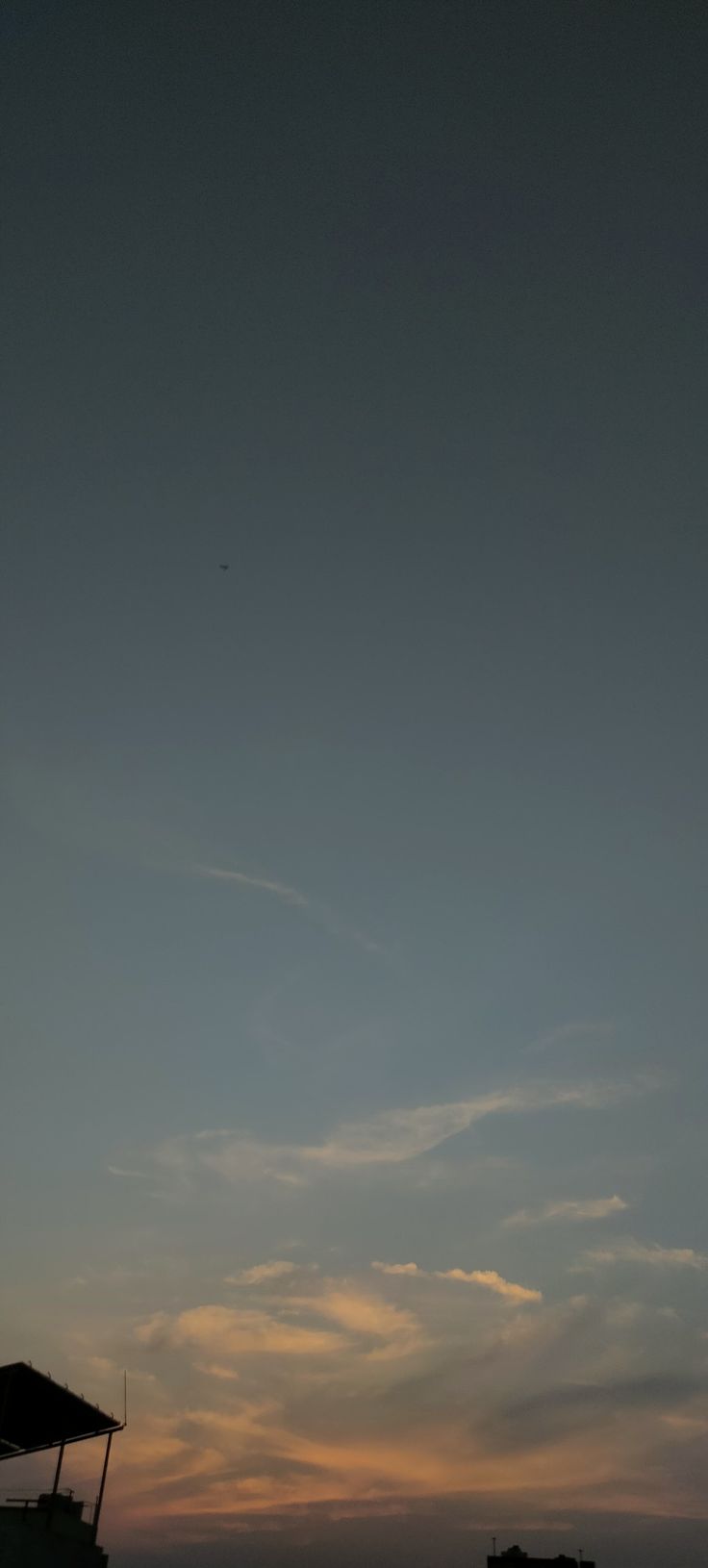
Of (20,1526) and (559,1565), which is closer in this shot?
(20,1526)

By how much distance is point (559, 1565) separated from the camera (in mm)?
65000

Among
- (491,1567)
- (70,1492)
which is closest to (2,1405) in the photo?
(70,1492)

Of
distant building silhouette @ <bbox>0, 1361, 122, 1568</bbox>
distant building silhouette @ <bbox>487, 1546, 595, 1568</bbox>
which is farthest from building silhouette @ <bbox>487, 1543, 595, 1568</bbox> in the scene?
distant building silhouette @ <bbox>0, 1361, 122, 1568</bbox>

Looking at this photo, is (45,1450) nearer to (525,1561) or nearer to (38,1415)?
(38,1415)

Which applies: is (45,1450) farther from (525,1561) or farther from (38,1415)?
(525,1561)

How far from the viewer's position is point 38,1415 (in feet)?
136

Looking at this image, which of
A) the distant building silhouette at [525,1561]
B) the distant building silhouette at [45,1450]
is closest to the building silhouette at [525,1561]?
the distant building silhouette at [525,1561]

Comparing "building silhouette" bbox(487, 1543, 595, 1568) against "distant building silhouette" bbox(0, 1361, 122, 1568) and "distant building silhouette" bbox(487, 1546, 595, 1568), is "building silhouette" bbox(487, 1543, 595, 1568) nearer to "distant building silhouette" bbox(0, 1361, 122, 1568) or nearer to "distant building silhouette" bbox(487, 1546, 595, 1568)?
"distant building silhouette" bbox(487, 1546, 595, 1568)

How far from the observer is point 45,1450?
44094 millimetres

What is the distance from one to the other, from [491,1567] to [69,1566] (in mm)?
38304

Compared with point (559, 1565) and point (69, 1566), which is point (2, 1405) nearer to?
point (69, 1566)

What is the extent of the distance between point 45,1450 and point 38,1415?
4.05 m

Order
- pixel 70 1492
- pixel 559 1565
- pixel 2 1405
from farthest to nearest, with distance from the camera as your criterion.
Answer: pixel 559 1565 < pixel 70 1492 < pixel 2 1405

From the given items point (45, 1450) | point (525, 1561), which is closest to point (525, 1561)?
point (525, 1561)
